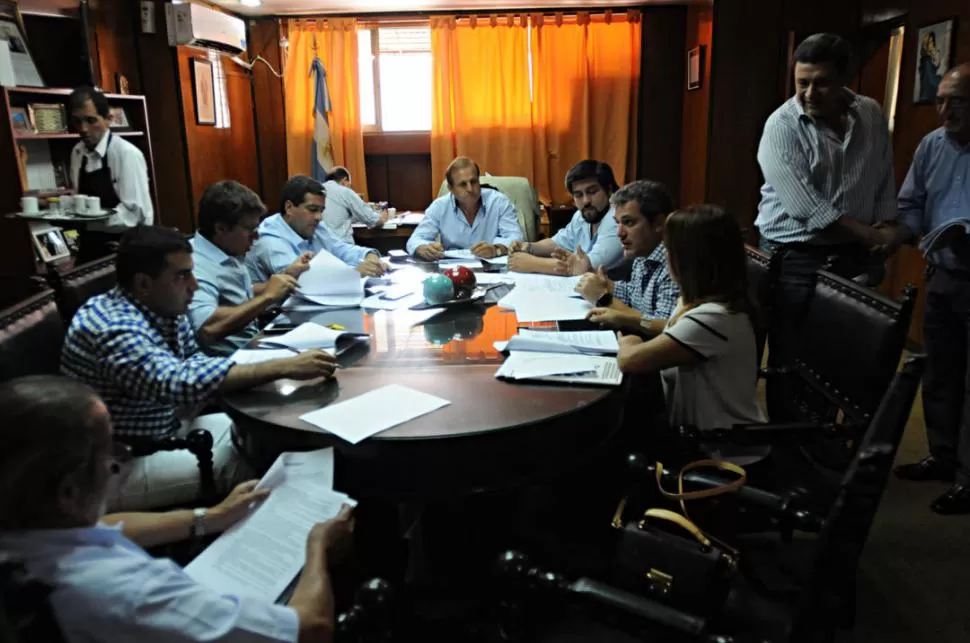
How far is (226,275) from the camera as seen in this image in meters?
2.16

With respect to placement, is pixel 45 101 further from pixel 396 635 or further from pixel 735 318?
pixel 735 318

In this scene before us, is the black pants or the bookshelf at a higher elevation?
the bookshelf

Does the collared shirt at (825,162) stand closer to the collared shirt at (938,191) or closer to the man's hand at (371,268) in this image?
the collared shirt at (938,191)

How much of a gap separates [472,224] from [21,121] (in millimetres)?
2219

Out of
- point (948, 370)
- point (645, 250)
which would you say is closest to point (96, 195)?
point (645, 250)

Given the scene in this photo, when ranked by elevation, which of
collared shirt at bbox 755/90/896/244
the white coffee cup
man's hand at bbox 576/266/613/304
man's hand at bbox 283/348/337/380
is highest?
collared shirt at bbox 755/90/896/244

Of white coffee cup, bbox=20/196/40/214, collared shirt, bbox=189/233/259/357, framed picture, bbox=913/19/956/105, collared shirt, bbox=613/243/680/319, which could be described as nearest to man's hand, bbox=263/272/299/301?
collared shirt, bbox=189/233/259/357

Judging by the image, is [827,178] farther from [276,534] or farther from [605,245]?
[276,534]

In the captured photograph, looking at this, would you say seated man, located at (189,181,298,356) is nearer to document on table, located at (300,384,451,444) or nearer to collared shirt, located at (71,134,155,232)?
document on table, located at (300,384,451,444)

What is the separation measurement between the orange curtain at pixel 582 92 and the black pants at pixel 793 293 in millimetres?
3339

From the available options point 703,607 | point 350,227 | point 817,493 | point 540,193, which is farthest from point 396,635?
point 540,193

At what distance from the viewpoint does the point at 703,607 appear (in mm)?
1108

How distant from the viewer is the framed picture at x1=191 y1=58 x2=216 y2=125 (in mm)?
4957

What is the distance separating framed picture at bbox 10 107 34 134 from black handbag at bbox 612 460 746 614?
3.44 metres
